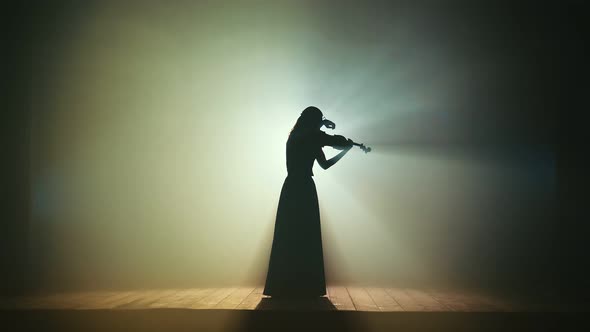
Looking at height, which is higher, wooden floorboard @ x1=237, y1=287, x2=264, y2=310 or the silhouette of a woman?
the silhouette of a woman

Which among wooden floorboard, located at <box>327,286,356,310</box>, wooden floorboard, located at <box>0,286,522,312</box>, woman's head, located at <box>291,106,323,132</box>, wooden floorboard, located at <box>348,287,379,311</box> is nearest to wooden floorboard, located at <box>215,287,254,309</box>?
wooden floorboard, located at <box>0,286,522,312</box>

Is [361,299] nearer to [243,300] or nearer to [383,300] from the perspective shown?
[383,300]

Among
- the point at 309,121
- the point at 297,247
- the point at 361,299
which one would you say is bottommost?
the point at 361,299

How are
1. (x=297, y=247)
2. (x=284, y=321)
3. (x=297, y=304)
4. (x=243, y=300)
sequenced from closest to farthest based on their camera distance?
(x=284, y=321)
(x=297, y=304)
(x=243, y=300)
(x=297, y=247)

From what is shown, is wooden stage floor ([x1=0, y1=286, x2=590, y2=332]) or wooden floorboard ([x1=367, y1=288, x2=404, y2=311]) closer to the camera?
wooden stage floor ([x1=0, y1=286, x2=590, y2=332])

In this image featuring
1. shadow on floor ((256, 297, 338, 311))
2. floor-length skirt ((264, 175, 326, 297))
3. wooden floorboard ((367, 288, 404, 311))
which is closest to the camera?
shadow on floor ((256, 297, 338, 311))

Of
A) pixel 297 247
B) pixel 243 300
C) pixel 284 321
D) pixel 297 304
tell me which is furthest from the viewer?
pixel 297 247

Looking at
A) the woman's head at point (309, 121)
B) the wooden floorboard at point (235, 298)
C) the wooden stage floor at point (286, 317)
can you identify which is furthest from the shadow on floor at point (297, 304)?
the woman's head at point (309, 121)

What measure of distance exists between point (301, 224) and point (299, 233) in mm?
65

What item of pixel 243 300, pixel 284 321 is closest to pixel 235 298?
pixel 243 300

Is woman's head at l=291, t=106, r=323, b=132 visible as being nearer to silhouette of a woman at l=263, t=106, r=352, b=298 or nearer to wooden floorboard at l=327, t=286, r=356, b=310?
silhouette of a woman at l=263, t=106, r=352, b=298

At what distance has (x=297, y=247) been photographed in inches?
133

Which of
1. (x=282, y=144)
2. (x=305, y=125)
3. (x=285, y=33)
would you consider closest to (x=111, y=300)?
(x=305, y=125)

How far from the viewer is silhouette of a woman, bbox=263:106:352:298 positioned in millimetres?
3346
